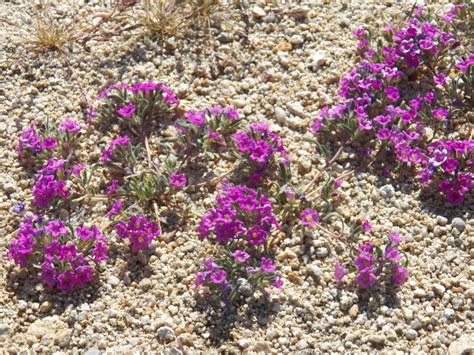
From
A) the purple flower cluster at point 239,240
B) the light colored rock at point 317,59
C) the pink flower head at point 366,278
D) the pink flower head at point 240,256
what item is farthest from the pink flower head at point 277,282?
the light colored rock at point 317,59

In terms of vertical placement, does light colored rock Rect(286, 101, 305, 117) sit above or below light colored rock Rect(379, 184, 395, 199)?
above

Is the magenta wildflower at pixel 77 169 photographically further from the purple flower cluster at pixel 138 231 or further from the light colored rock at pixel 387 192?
the light colored rock at pixel 387 192

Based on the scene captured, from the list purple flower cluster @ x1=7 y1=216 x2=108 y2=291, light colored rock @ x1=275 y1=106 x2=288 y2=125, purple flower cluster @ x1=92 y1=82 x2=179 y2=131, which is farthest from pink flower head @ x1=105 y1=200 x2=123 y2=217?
light colored rock @ x1=275 y1=106 x2=288 y2=125

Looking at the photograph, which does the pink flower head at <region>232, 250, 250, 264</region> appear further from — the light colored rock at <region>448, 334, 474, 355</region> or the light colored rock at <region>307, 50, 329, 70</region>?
the light colored rock at <region>307, 50, 329, 70</region>

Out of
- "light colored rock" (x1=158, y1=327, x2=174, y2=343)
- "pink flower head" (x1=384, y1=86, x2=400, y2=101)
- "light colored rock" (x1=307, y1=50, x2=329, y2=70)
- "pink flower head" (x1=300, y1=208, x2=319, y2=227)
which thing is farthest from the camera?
"light colored rock" (x1=307, y1=50, x2=329, y2=70)

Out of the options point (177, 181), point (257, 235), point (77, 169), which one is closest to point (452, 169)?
point (257, 235)
